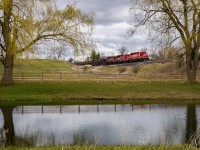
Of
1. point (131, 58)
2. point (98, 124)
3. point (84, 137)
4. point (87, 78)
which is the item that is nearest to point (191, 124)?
point (98, 124)

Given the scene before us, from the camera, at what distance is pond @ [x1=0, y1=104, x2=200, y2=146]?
15.8m

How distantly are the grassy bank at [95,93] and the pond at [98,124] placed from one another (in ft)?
14.6

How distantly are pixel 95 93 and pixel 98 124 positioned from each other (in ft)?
47.2

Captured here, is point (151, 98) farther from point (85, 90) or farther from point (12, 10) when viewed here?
point (12, 10)

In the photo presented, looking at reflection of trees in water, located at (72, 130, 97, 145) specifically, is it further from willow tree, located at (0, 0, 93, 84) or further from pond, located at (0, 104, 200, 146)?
willow tree, located at (0, 0, 93, 84)

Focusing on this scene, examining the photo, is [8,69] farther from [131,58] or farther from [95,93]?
[131,58]

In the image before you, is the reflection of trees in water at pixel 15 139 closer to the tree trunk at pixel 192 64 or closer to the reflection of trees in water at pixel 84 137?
the reflection of trees in water at pixel 84 137

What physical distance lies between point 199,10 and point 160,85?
8749 mm

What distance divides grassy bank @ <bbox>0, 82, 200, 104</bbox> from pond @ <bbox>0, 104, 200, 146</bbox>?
4.46 meters

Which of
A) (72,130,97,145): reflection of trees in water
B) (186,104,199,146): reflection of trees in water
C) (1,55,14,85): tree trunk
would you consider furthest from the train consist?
(72,130,97,145): reflection of trees in water

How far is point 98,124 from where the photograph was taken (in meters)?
19.9

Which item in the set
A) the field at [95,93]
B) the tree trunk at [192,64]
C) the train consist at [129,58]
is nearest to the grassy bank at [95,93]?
the field at [95,93]

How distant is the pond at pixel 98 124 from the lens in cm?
1577

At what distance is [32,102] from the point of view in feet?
101
